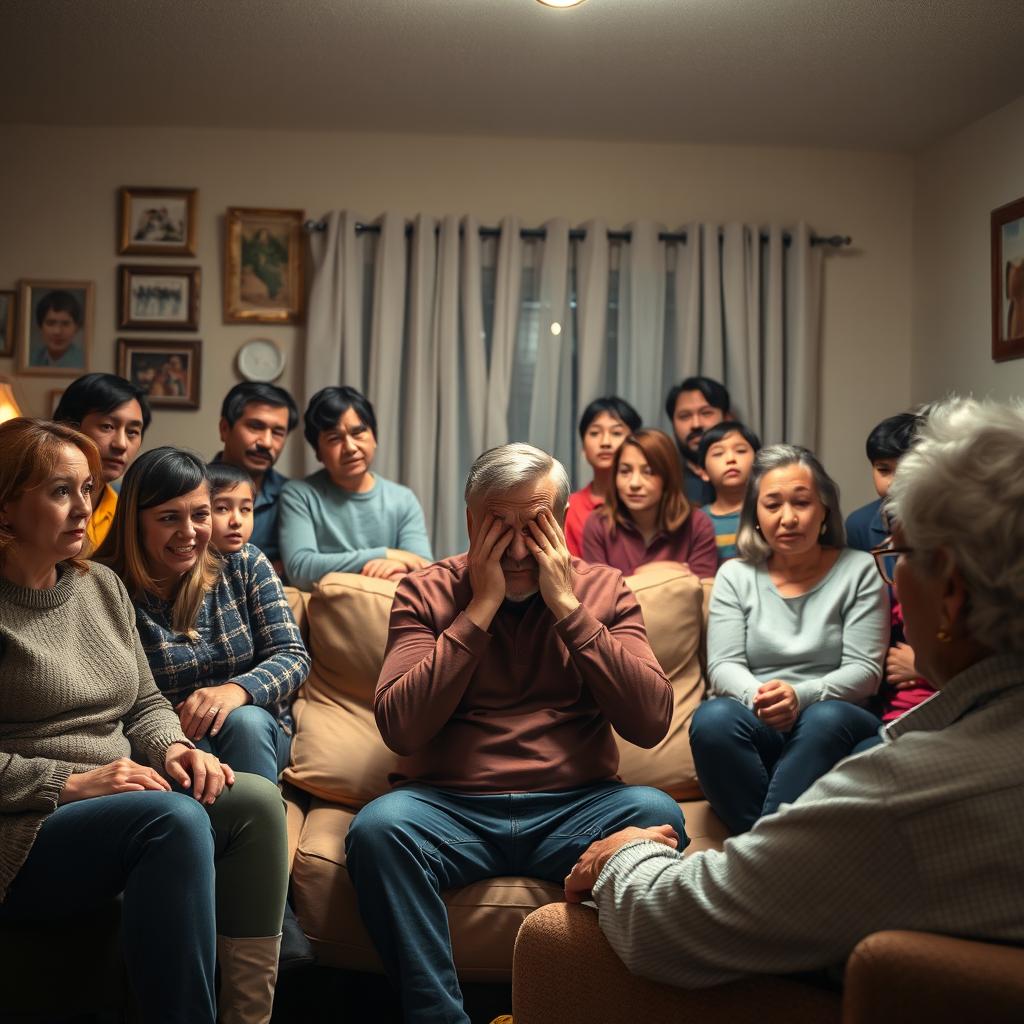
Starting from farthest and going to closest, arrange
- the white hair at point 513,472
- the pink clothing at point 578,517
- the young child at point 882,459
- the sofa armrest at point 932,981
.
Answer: the pink clothing at point 578,517, the young child at point 882,459, the white hair at point 513,472, the sofa armrest at point 932,981

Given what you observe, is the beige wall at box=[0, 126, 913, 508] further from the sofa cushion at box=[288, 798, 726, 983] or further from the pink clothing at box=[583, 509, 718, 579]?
the sofa cushion at box=[288, 798, 726, 983]

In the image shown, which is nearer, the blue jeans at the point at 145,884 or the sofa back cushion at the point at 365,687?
the blue jeans at the point at 145,884

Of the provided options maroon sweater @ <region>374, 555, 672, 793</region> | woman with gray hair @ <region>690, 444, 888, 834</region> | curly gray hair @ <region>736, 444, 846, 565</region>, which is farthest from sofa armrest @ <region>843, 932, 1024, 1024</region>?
curly gray hair @ <region>736, 444, 846, 565</region>

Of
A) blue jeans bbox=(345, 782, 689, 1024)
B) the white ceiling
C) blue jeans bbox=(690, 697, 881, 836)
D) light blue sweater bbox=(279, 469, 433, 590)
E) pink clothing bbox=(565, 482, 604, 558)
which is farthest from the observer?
pink clothing bbox=(565, 482, 604, 558)

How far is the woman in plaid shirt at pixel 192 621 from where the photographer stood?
2201 millimetres

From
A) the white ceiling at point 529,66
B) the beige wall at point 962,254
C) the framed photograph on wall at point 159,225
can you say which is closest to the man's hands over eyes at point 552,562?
the white ceiling at point 529,66

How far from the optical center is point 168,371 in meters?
4.47

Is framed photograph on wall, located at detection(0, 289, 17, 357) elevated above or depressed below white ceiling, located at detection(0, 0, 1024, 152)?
below

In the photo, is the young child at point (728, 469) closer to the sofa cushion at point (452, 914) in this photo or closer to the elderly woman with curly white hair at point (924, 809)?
the sofa cushion at point (452, 914)

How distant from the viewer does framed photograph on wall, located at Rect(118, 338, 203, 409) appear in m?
4.46

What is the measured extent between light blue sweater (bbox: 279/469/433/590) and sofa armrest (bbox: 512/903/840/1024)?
2163 mm

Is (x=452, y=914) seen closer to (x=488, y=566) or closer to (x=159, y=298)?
(x=488, y=566)

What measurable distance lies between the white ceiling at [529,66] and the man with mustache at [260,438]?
46.0 inches

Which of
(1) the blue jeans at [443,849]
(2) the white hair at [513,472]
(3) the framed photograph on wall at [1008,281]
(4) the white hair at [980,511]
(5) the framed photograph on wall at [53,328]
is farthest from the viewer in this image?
(5) the framed photograph on wall at [53,328]
